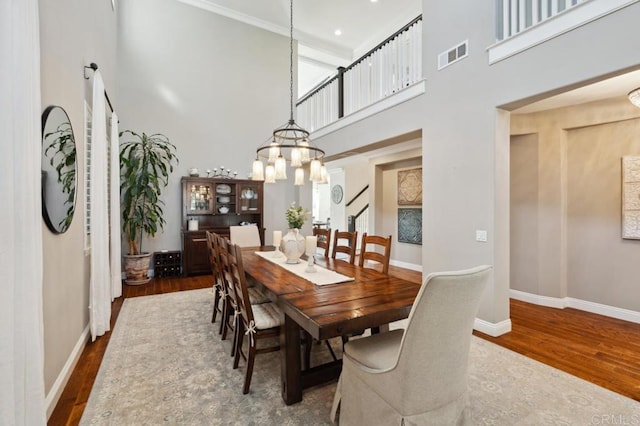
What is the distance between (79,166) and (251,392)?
2.42 metres

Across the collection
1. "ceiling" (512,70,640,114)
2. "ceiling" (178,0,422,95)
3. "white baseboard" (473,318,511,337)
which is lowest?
"white baseboard" (473,318,511,337)

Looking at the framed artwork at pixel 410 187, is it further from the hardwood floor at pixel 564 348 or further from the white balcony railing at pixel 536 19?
the white balcony railing at pixel 536 19

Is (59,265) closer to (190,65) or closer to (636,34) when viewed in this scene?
(636,34)

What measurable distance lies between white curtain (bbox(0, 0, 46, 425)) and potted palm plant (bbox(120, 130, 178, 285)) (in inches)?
154

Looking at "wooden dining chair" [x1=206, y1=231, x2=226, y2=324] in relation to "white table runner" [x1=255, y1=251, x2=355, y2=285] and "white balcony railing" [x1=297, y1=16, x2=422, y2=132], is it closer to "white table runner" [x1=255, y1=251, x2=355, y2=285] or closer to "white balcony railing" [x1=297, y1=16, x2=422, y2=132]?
"white table runner" [x1=255, y1=251, x2=355, y2=285]

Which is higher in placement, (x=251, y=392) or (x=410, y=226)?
(x=410, y=226)

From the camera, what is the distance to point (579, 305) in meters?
3.79

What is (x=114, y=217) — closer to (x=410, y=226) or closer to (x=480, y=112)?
(x=480, y=112)

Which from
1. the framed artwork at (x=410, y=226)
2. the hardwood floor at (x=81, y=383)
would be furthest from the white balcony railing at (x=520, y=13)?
the hardwood floor at (x=81, y=383)

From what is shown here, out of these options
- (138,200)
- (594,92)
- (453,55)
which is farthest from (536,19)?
(138,200)

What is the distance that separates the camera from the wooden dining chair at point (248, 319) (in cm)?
200

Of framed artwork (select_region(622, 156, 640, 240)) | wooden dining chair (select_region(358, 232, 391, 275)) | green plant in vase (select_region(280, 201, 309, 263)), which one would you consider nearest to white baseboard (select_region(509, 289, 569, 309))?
framed artwork (select_region(622, 156, 640, 240))

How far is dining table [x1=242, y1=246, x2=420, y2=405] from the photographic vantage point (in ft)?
5.07

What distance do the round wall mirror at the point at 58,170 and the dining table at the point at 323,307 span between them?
1.42 meters
